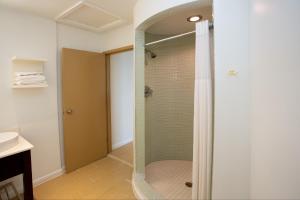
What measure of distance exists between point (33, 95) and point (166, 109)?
6.32ft

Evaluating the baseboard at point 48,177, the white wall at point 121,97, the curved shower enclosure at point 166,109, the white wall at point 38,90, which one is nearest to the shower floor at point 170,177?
the curved shower enclosure at point 166,109

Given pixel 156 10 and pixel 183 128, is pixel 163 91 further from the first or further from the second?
pixel 156 10

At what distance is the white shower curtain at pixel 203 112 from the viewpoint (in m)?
1.27

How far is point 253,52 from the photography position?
106cm

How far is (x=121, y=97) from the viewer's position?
11.8ft

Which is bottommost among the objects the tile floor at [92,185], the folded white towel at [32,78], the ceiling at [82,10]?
the tile floor at [92,185]

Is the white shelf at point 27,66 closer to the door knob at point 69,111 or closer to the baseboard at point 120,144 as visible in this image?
the door knob at point 69,111

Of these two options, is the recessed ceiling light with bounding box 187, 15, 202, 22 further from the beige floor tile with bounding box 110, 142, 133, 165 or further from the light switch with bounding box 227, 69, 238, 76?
the beige floor tile with bounding box 110, 142, 133, 165

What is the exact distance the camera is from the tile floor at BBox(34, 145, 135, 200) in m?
2.00

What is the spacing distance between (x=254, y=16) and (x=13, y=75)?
8.26 feet

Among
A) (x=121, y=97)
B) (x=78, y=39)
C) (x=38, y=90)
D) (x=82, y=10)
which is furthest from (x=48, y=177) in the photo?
(x=82, y=10)

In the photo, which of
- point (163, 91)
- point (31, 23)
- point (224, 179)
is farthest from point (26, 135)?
point (224, 179)

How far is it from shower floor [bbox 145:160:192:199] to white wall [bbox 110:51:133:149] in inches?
45.7

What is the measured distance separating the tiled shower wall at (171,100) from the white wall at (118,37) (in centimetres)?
42
